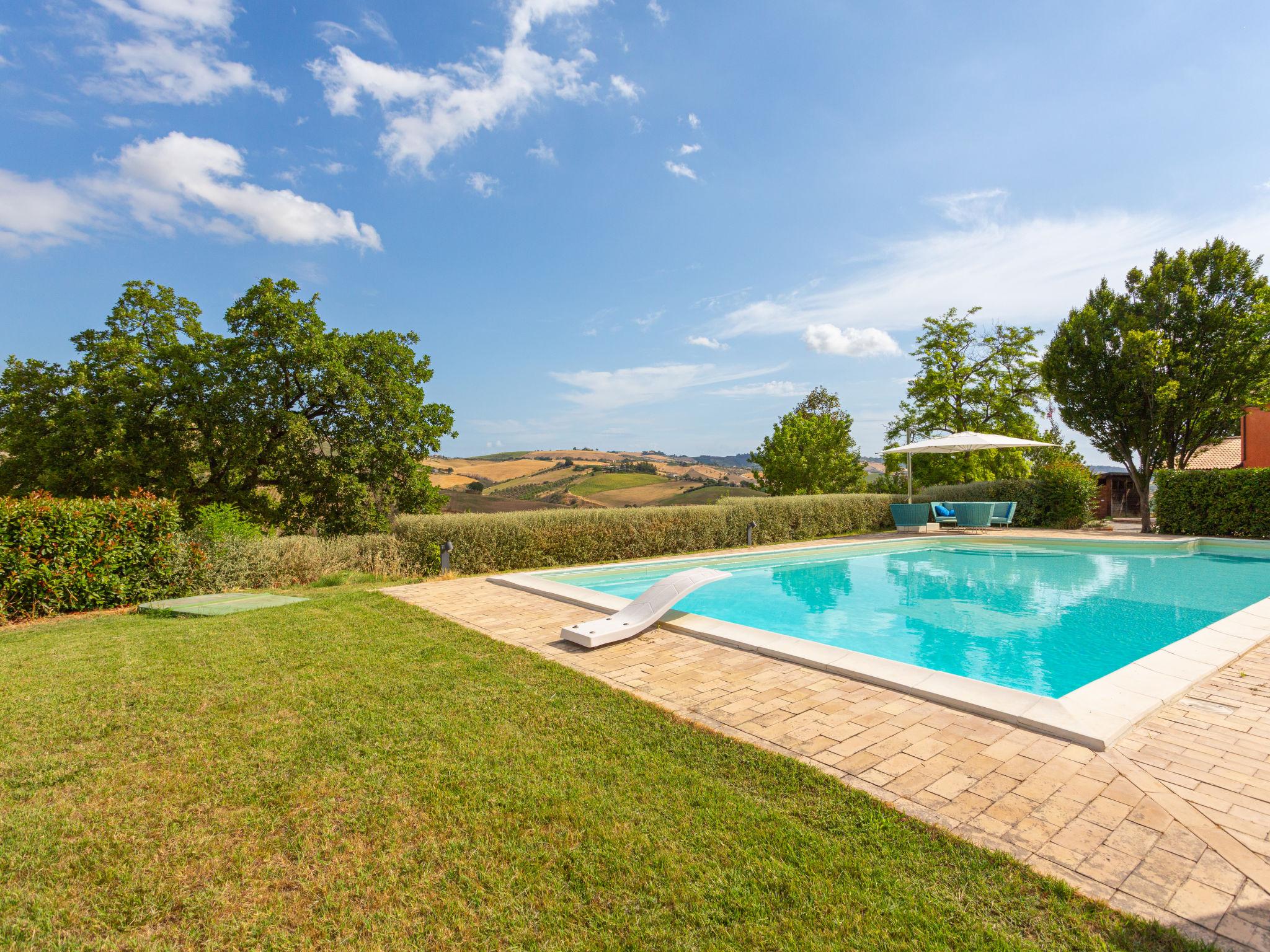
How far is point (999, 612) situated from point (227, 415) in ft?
58.2

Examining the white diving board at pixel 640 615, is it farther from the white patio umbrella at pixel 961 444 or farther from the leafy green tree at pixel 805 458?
the leafy green tree at pixel 805 458

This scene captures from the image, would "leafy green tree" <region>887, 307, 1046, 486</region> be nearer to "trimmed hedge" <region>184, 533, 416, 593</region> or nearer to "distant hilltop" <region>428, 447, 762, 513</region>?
"distant hilltop" <region>428, 447, 762, 513</region>

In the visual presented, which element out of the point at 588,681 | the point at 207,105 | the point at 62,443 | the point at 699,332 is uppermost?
the point at 207,105

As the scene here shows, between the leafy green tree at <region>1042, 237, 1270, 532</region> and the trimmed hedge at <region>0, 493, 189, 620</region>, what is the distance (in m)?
21.8

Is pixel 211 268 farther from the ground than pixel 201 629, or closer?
farther from the ground

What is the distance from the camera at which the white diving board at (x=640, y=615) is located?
526 centimetres

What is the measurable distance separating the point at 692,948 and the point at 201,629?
633 cm

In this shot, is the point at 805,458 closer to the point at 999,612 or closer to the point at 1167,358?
the point at 1167,358

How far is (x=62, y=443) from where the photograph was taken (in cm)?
1389

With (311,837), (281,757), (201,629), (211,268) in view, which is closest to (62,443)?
(211,268)

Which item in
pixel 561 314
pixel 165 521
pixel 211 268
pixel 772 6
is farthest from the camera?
pixel 561 314

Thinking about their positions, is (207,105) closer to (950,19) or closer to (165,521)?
(165,521)

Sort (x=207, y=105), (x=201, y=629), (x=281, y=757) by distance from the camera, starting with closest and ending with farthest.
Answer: (x=281, y=757), (x=201, y=629), (x=207, y=105)

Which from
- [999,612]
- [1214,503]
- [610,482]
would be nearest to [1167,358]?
[1214,503]
